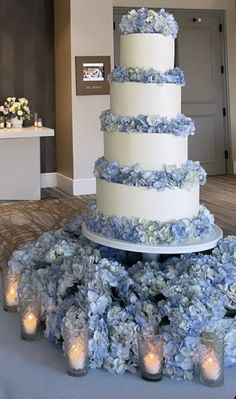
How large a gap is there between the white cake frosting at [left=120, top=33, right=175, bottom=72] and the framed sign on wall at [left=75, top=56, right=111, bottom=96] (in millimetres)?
5348

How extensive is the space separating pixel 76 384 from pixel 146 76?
119 cm

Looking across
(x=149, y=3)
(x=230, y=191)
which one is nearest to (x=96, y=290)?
(x=230, y=191)

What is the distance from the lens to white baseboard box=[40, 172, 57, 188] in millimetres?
8391

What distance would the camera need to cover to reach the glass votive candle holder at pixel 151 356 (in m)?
1.82

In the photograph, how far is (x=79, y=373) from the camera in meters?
1.88

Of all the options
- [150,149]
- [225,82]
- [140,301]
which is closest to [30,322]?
[140,301]

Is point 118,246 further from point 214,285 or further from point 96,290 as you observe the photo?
point 214,285

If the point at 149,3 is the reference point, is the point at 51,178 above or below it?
below

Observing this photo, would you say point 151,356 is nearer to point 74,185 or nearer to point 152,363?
point 152,363

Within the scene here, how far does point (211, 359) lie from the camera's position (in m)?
1.79

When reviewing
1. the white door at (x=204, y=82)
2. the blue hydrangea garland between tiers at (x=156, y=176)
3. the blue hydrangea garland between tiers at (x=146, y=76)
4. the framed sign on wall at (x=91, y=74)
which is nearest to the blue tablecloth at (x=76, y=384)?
the blue hydrangea garland between tiers at (x=156, y=176)

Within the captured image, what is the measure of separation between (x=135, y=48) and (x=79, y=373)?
50.8 inches

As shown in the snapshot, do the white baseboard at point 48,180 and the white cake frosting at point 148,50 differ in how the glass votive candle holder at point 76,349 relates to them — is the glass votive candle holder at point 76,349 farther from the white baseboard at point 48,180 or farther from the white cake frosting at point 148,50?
the white baseboard at point 48,180

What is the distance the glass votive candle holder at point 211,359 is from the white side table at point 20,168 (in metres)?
5.58
